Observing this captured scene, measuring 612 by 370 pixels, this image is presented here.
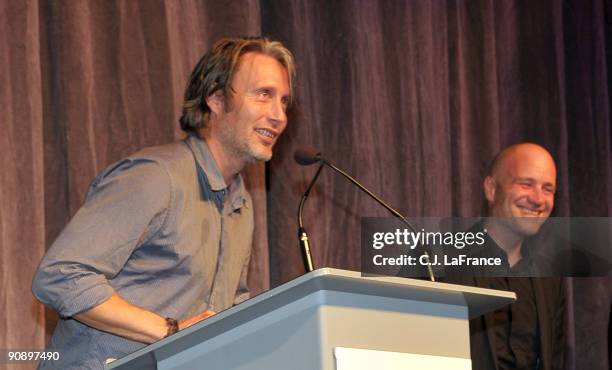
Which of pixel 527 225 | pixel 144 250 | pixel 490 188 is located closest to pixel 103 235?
pixel 144 250

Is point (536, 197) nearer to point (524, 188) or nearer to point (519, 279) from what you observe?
point (524, 188)

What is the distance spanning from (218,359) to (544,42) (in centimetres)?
336

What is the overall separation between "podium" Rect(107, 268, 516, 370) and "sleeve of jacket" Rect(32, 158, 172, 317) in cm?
42

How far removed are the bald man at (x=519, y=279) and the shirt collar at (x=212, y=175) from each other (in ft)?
3.42

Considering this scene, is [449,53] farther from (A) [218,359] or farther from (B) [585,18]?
(A) [218,359]

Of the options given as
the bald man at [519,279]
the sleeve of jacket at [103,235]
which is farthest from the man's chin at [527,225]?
the sleeve of jacket at [103,235]

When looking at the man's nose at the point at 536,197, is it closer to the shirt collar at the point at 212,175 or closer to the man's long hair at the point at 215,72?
the man's long hair at the point at 215,72

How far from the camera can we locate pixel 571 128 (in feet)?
16.3

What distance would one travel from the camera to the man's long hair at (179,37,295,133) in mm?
3076

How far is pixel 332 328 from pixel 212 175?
1.08 m

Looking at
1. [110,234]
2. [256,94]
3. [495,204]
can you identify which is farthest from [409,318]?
[495,204]

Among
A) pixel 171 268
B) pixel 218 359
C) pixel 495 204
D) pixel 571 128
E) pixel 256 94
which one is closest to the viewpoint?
pixel 218 359

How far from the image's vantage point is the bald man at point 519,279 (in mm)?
3719

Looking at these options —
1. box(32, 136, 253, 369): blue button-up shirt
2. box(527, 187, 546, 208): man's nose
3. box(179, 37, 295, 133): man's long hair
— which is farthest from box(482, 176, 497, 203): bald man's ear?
box(32, 136, 253, 369): blue button-up shirt
